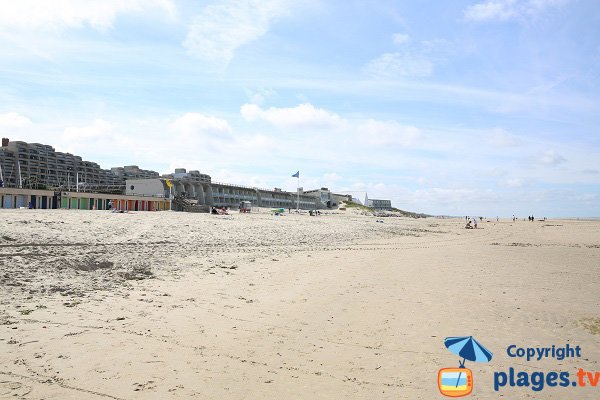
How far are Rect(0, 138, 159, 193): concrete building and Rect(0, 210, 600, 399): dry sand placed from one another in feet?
246

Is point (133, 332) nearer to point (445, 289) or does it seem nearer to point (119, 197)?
point (445, 289)

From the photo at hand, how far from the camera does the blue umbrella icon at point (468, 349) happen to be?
7.03 metres

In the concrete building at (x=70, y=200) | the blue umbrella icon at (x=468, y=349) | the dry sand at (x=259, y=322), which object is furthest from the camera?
the concrete building at (x=70, y=200)

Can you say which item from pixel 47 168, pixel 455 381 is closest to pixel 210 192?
pixel 47 168

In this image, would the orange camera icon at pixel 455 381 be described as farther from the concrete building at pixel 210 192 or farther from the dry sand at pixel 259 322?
the concrete building at pixel 210 192

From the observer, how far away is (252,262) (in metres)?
16.4

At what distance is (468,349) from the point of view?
7457 mm

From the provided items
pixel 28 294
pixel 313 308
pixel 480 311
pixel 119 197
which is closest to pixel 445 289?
pixel 480 311

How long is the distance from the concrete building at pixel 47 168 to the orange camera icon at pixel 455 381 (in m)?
83.8

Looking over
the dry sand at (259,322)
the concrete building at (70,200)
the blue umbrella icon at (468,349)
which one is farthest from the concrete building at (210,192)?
the blue umbrella icon at (468,349)

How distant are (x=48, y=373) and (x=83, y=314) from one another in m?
2.83

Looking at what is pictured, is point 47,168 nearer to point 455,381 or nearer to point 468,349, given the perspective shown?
point 468,349

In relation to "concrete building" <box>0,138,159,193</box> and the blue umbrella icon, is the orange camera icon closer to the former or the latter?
the blue umbrella icon

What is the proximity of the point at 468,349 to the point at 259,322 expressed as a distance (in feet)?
14.0
